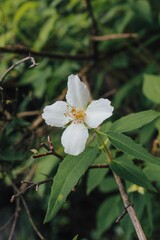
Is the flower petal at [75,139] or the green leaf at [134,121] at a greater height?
the flower petal at [75,139]

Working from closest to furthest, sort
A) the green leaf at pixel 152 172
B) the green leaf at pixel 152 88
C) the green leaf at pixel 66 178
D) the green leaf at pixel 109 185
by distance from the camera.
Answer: the green leaf at pixel 66 178 < the green leaf at pixel 152 172 < the green leaf at pixel 152 88 < the green leaf at pixel 109 185

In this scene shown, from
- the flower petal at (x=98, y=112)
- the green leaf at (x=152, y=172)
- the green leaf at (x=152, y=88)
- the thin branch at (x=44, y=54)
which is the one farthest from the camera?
the thin branch at (x=44, y=54)

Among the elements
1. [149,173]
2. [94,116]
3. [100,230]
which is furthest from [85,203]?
[94,116]

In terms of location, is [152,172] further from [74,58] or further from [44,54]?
[74,58]

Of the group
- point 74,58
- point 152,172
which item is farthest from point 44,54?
point 152,172

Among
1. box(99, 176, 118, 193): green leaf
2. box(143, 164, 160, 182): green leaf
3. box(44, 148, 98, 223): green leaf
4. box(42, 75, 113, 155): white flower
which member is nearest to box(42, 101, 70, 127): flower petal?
box(42, 75, 113, 155): white flower

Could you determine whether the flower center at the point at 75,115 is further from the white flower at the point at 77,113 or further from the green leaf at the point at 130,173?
the green leaf at the point at 130,173

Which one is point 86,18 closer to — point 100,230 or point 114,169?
point 100,230

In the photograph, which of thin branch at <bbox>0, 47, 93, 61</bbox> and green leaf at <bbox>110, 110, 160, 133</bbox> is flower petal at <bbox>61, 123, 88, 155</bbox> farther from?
thin branch at <bbox>0, 47, 93, 61</bbox>

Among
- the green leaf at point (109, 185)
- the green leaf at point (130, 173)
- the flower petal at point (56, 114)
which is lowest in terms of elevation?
the green leaf at point (109, 185)

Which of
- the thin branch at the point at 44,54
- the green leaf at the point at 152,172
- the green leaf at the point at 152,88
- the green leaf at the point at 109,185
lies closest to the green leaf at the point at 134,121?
the green leaf at the point at 152,172
